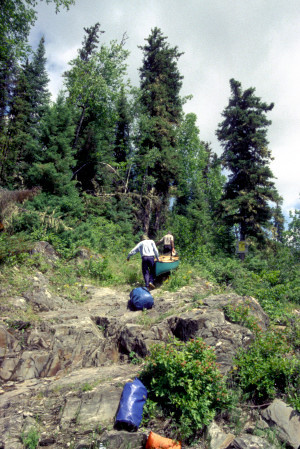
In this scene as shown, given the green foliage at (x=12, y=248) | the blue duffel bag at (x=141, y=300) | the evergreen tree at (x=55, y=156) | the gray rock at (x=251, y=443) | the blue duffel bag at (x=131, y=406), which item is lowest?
the gray rock at (x=251, y=443)

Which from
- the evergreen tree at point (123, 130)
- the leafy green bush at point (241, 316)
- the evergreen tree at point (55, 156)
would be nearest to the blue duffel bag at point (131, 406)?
the leafy green bush at point (241, 316)

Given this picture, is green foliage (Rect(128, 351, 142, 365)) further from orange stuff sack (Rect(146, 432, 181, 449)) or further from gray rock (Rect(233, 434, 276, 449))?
gray rock (Rect(233, 434, 276, 449))

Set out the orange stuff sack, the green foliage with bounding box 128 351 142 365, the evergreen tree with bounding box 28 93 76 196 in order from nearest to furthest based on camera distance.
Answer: the orange stuff sack, the green foliage with bounding box 128 351 142 365, the evergreen tree with bounding box 28 93 76 196

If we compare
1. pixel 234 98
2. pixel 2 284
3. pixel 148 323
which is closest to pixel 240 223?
pixel 234 98

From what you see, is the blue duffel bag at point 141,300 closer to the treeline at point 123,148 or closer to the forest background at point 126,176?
the forest background at point 126,176

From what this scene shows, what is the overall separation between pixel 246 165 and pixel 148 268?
12233 millimetres

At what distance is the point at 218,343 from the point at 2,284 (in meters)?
5.34

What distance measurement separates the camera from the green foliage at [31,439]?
12.0 ft

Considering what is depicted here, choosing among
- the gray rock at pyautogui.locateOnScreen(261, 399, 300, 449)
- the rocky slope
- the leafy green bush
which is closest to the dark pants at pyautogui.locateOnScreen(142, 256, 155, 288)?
the rocky slope

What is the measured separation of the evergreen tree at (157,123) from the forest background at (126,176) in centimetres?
9

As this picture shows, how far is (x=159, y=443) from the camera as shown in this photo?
3.79m

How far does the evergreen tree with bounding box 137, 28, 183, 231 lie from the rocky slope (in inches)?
595

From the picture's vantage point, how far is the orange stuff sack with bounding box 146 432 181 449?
377cm

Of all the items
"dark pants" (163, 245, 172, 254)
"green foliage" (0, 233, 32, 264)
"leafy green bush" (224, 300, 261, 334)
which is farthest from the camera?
"dark pants" (163, 245, 172, 254)
